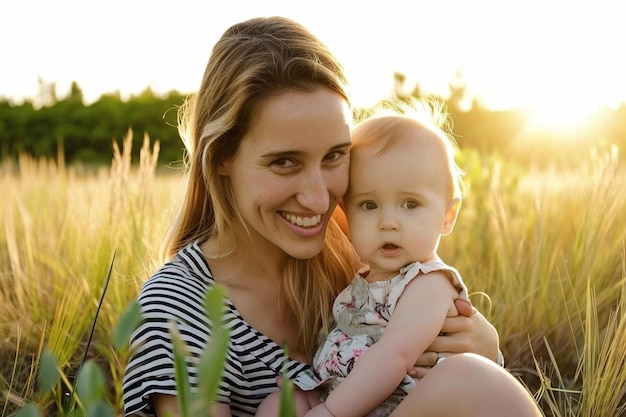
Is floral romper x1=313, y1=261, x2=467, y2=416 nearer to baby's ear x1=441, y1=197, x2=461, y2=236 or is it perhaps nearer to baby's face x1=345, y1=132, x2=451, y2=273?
baby's face x1=345, y1=132, x2=451, y2=273

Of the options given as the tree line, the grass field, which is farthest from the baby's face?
the tree line

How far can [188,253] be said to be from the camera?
2119 mm

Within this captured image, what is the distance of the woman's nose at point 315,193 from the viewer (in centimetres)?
194

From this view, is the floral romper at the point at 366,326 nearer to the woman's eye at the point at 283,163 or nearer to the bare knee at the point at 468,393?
the bare knee at the point at 468,393

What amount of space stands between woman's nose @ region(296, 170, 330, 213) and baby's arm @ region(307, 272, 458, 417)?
308 mm

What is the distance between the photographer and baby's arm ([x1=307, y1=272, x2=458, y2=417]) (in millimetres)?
1676

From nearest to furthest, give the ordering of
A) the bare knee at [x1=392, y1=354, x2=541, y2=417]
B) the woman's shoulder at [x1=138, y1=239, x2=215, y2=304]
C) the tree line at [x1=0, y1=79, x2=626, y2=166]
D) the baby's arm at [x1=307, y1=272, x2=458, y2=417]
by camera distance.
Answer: the bare knee at [x1=392, y1=354, x2=541, y2=417]
the baby's arm at [x1=307, y1=272, x2=458, y2=417]
the woman's shoulder at [x1=138, y1=239, x2=215, y2=304]
the tree line at [x1=0, y1=79, x2=626, y2=166]

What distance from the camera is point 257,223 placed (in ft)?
6.72

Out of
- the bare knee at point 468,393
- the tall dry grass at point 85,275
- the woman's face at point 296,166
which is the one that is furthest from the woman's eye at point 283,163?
the tall dry grass at point 85,275

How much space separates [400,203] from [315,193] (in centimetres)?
22

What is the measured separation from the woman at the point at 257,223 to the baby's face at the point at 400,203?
91 mm

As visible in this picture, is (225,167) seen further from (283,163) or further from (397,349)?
(397,349)

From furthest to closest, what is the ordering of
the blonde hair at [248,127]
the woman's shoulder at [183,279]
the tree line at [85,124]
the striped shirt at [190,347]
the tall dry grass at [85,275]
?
1. the tree line at [85,124]
2. the tall dry grass at [85,275]
3. the blonde hair at [248,127]
4. the woman's shoulder at [183,279]
5. the striped shirt at [190,347]

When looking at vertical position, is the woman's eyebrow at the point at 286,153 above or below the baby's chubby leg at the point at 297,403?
above
